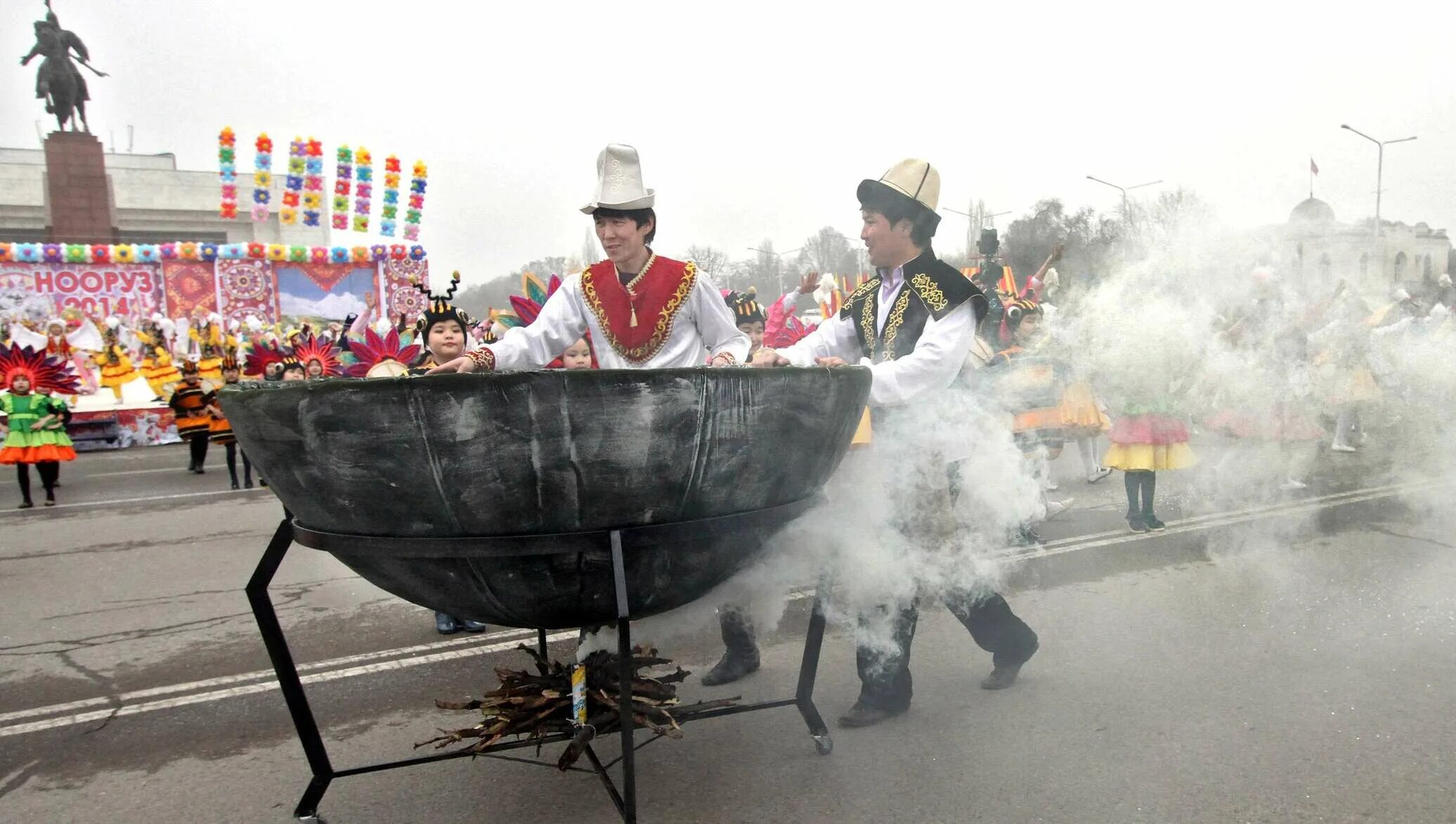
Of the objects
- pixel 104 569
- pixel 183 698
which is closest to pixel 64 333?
pixel 104 569

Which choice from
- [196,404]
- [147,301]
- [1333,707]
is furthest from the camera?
[147,301]

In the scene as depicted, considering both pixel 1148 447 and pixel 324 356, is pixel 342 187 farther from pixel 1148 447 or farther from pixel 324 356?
pixel 1148 447

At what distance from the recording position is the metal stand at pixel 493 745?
2262 mm

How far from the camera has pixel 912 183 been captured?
11.1 feet

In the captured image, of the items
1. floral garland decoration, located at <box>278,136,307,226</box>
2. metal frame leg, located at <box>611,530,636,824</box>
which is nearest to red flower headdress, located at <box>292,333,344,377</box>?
metal frame leg, located at <box>611,530,636,824</box>

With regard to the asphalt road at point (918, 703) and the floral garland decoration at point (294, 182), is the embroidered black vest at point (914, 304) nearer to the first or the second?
the asphalt road at point (918, 703)

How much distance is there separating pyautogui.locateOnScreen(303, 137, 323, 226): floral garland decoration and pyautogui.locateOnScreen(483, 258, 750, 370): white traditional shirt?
21166 millimetres

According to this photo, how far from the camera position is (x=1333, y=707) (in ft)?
11.4

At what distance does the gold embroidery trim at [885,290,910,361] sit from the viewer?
339cm

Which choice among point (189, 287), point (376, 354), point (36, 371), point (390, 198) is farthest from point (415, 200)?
point (376, 354)

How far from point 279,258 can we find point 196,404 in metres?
8.68

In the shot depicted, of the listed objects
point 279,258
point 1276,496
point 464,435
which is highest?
point 279,258

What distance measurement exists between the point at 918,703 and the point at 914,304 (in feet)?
5.07

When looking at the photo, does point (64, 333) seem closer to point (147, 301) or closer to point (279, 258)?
point (147, 301)
